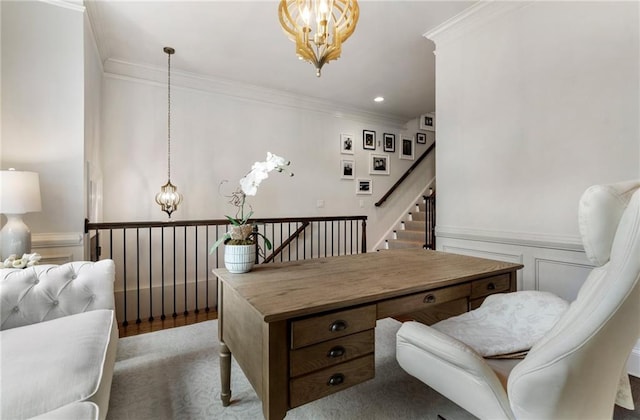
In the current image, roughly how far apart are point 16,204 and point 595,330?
9.55 feet

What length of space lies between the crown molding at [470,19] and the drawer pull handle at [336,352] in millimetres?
2846

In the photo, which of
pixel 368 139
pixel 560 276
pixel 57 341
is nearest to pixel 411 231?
pixel 368 139

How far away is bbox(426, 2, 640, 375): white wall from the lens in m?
1.89

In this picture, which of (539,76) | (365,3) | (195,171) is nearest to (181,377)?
(195,171)

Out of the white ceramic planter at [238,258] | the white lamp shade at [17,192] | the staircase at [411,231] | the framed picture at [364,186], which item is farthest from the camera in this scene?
the framed picture at [364,186]

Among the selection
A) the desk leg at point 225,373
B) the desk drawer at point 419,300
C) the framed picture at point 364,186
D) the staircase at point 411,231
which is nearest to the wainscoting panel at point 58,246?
the desk leg at point 225,373

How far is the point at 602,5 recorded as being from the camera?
75.5 inches

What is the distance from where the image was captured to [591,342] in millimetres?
781

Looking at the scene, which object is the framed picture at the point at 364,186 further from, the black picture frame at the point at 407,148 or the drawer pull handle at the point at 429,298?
the drawer pull handle at the point at 429,298

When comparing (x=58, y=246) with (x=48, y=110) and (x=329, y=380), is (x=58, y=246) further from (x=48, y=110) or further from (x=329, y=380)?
(x=329, y=380)

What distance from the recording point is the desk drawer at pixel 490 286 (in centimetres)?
163

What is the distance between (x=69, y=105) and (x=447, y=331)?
3.13m

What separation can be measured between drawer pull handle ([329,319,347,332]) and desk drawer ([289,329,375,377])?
4cm

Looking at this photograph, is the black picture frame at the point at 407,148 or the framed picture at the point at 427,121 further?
the framed picture at the point at 427,121
